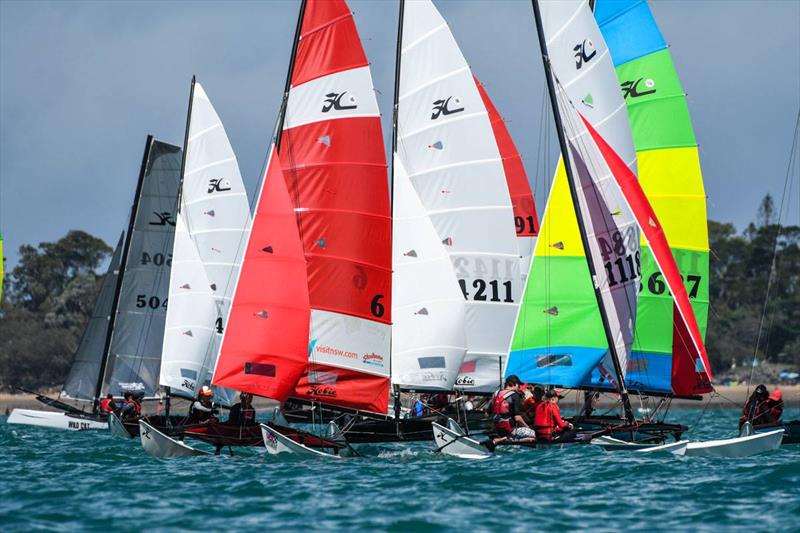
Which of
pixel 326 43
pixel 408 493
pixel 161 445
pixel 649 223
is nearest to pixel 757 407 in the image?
pixel 649 223

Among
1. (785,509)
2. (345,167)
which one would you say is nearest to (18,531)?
(785,509)

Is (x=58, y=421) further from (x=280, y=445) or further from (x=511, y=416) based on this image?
(x=511, y=416)

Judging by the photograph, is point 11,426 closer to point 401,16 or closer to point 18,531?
point 401,16

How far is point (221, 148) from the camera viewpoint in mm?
40281

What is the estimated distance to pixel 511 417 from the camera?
81.5 feet

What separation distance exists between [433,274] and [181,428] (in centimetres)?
748

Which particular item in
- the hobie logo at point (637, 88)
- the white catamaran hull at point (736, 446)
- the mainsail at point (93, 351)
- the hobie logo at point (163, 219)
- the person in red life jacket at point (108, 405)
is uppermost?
the hobie logo at point (637, 88)

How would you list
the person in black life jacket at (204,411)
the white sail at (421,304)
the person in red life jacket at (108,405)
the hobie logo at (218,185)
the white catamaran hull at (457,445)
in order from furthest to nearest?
the hobie logo at (218,185) < the person in red life jacket at (108,405) < the white sail at (421,304) < the person in black life jacket at (204,411) < the white catamaran hull at (457,445)

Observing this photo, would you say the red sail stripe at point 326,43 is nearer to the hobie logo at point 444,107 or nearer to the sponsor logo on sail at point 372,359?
the hobie logo at point 444,107

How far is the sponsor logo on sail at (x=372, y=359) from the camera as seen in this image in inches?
1038

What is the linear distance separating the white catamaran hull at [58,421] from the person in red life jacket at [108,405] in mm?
490

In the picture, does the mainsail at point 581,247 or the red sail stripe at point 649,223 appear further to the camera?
the red sail stripe at point 649,223

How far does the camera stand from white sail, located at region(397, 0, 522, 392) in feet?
105

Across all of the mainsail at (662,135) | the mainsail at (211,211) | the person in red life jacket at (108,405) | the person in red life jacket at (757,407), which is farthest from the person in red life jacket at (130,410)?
the person in red life jacket at (757,407)
